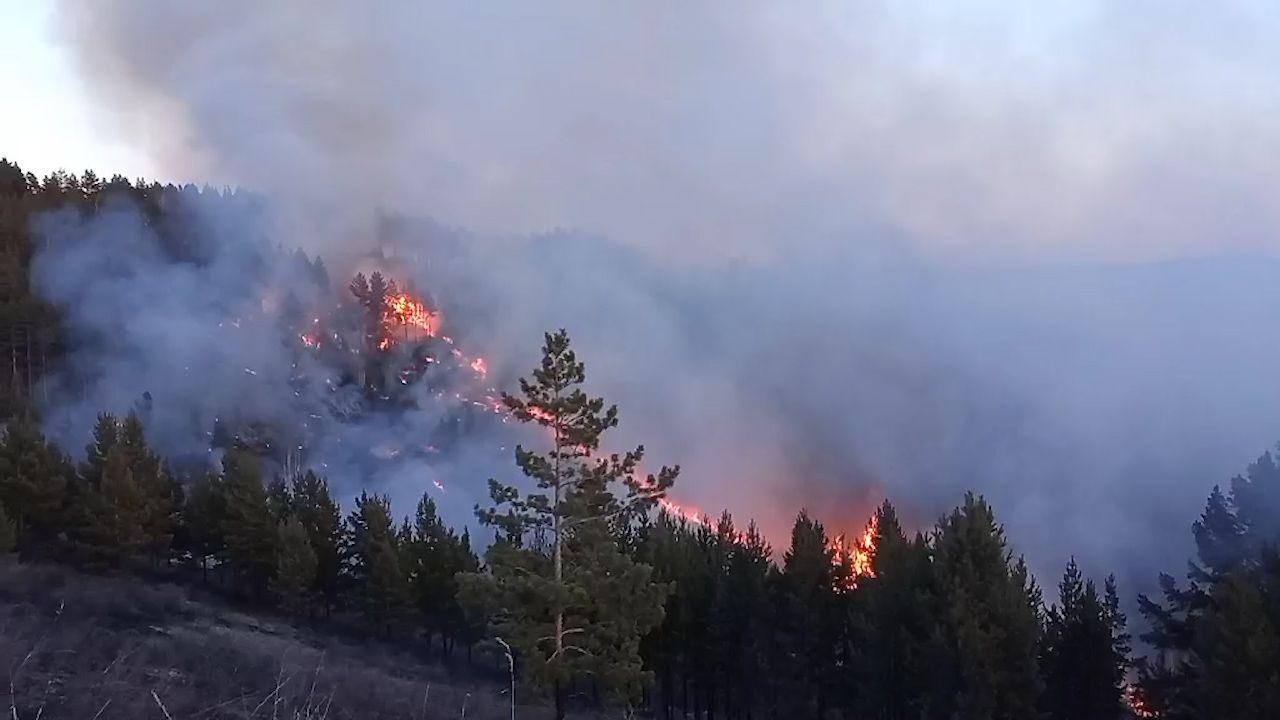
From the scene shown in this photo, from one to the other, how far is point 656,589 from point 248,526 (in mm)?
27999

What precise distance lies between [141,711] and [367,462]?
256ft

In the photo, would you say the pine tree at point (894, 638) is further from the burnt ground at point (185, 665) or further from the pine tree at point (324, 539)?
the pine tree at point (324, 539)

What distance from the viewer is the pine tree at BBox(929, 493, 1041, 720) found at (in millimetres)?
26141

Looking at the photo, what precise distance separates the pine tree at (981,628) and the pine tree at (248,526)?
102ft

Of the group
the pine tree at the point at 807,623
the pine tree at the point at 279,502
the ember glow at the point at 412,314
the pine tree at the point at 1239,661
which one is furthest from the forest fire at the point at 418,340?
the pine tree at the point at 1239,661

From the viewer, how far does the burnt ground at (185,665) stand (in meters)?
10.2

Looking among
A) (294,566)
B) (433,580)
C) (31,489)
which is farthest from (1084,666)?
(31,489)

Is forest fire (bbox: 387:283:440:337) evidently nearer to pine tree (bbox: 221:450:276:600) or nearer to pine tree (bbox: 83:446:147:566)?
pine tree (bbox: 221:450:276:600)

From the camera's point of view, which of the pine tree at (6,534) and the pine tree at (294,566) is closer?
the pine tree at (6,534)

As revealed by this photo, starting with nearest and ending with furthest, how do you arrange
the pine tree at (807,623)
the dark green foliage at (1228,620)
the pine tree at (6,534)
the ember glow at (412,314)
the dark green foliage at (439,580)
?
the dark green foliage at (1228,620) < the pine tree at (6,534) < the pine tree at (807,623) < the dark green foliage at (439,580) < the ember glow at (412,314)

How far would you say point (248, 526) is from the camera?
4312cm

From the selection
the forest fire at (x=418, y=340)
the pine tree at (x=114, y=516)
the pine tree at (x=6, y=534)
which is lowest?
the pine tree at (x=6, y=534)

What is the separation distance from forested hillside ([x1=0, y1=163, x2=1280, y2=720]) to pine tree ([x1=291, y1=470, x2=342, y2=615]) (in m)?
0.13

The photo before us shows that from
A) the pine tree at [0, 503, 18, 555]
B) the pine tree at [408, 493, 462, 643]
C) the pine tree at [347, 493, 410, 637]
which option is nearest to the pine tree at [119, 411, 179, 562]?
the pine tree at [0, 503, 18, 555]
